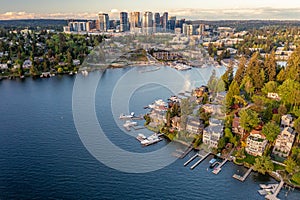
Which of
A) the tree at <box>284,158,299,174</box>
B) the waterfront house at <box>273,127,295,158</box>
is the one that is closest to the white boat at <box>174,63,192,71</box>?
the waterfront house at <box>273,127,295,158</box>

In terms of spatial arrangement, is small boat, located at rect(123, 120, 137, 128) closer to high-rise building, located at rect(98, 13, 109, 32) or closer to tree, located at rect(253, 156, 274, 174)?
tree, located at rect(253, 156, 274, 174)

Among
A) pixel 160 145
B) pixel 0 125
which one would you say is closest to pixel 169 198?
pixel 160 145

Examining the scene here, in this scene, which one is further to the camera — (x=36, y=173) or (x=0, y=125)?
(x=0, y=125)

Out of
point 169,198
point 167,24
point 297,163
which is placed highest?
point 167,24

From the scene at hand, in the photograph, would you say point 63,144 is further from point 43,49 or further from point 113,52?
point 43,49

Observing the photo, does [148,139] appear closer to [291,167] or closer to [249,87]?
[291,167]

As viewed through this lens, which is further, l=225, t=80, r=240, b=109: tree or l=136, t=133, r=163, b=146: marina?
l=225, t=80, r=240, b=109: tree

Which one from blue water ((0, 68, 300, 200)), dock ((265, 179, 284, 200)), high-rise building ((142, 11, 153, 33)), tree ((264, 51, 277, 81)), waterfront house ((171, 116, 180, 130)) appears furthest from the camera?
high-rise building ((142, 11, 153, 33))
